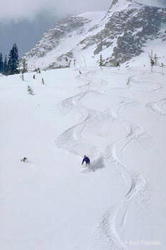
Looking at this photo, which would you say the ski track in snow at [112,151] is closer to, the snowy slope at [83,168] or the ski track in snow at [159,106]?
the snowy slope at [83,168]

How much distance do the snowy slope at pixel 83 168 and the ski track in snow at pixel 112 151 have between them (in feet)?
0.15

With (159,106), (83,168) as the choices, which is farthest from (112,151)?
(159,106)

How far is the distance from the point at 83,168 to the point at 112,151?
11.5ft

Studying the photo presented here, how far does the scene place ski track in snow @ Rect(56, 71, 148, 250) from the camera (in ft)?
65.8

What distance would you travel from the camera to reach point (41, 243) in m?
19.1

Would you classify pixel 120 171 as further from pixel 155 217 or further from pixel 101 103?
pixel 101 103

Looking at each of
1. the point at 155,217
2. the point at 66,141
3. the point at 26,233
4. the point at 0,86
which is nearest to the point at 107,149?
the point at 66,141

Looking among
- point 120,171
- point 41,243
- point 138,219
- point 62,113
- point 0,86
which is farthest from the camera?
point 0,86

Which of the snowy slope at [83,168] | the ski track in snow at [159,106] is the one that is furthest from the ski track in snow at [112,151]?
the ski track in snow at [159,106]

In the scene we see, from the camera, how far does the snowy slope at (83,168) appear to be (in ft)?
65.3

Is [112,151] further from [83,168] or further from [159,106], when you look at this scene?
[159,106]

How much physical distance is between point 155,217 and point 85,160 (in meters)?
6.91

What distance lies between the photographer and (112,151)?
2970 cm

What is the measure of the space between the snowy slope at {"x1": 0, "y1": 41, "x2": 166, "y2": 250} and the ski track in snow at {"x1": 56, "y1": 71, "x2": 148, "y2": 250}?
45 mm
